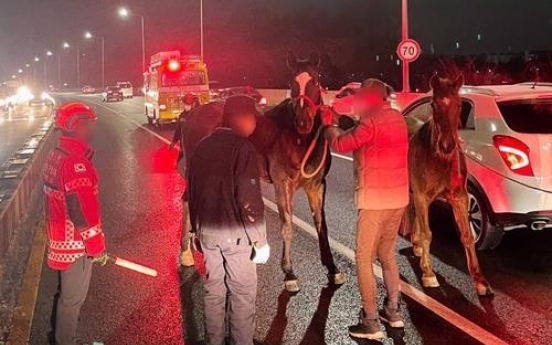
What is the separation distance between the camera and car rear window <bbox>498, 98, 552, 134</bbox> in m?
7.21

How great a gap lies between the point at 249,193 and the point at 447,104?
99.4 inches

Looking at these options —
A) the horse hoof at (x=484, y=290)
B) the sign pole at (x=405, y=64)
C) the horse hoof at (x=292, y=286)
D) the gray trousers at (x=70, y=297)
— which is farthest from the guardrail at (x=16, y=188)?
the sign pole at (x=405, y=64)

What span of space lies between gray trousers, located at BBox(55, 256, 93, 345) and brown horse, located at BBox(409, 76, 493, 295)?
10.8 ft

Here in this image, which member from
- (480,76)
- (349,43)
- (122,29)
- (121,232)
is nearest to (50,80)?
(122,29)

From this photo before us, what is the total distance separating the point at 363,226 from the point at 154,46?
10079 cm

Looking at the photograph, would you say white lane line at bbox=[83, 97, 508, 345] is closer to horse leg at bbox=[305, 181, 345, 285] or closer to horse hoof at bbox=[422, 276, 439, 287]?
horse hoof at bbox=[422, 276, 439, 287]

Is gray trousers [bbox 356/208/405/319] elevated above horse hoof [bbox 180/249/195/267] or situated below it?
above

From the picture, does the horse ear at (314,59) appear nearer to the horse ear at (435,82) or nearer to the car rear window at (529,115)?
the horse ear at (435,82)

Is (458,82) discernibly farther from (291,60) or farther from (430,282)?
(430,282)

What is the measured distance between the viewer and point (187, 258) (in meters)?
7.26

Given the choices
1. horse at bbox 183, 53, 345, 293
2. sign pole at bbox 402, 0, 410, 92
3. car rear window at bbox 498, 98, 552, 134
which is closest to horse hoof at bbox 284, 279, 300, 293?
horse at bbox 183, 53, 345, 293

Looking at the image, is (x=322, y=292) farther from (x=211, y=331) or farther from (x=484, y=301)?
(x=211, y=331)

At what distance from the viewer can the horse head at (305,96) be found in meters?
6.01

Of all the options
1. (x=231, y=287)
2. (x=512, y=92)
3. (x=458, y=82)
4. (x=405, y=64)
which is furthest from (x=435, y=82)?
(x=405, y=64)
